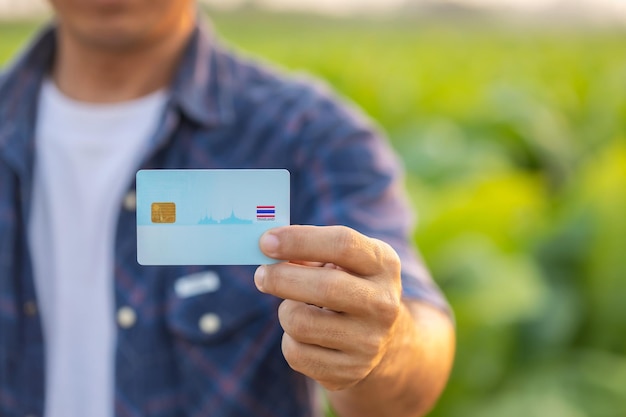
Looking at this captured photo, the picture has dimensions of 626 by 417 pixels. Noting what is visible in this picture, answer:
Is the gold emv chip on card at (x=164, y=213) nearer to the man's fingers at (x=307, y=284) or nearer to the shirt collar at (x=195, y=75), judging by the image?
the man's fingers at (x=307, y=284)

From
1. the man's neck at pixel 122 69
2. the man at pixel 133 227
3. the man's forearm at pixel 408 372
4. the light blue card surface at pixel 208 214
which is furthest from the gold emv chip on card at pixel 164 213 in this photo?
the man's neck at pixel 122 69

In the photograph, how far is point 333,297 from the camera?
127cm

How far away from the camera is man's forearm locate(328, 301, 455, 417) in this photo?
1.51 metres

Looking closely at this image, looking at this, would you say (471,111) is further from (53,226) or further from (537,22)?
(537,22)

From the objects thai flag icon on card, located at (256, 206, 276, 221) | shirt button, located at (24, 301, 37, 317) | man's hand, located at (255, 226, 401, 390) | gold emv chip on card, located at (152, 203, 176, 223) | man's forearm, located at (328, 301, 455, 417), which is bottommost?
shirt button, located at (24, 301, 37, 317)

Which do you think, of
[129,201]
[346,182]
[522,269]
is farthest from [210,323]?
[522,269]

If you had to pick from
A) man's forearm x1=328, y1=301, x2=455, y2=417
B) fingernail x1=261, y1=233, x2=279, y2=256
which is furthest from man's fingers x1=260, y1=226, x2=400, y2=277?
man's forearm x1=328, y1=301, x2=455, y2=417

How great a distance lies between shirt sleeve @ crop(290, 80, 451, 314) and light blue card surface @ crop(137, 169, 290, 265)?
55cm

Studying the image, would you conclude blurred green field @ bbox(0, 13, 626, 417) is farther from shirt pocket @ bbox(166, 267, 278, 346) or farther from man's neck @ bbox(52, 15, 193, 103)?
man's neck @ bbox(52, 15, 193, 103)

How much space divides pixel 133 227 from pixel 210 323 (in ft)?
0.86

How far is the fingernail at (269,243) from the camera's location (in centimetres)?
124

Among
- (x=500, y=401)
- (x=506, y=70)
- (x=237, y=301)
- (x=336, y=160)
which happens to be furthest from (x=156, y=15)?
(x=506, y=70)

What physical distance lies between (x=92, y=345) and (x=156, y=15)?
72 centimetres

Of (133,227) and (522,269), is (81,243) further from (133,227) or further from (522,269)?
(522,269)
